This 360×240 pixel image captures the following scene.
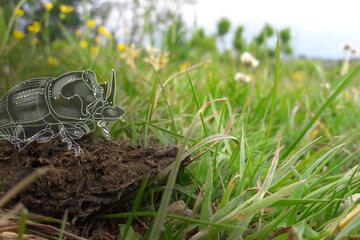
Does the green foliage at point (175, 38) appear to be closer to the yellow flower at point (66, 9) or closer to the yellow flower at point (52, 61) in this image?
the yellow flower at point (66, 9)

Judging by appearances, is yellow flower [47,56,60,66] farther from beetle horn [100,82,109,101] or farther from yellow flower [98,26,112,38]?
→ yellow flower [98,26,112,38]

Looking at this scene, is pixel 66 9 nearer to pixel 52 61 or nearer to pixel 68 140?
pixel 52 61

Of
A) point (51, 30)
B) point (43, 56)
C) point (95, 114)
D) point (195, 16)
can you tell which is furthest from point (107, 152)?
point (51, 30)

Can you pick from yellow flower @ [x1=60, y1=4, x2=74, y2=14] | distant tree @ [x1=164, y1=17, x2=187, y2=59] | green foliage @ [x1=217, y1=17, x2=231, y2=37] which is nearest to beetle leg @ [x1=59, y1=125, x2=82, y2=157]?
distant tree @ [x1=164, y1=17, x2=187, y2=59]

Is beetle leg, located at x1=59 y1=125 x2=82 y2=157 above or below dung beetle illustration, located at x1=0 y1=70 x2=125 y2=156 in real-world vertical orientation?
below

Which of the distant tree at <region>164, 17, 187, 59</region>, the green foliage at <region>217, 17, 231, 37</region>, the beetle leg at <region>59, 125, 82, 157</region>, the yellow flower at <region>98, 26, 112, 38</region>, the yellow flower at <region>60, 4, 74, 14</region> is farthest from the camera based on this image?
the green foliage at <region>217, 17, 231, 37</region>

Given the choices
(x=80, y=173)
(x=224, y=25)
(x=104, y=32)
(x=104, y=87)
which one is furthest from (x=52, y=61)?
(x=224, y=25)

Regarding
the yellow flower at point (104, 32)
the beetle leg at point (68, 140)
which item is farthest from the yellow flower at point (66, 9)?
the beetle leg at point (68, 140)
